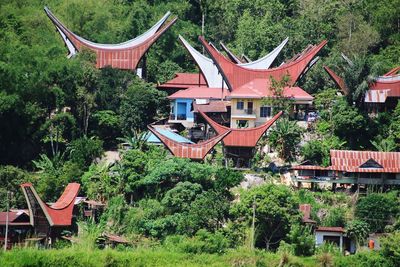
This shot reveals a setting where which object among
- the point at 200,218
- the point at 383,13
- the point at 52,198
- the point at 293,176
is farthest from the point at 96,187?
the point at 383,13

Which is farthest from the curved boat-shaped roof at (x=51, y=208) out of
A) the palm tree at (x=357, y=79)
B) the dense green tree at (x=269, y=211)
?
the palm tree at (x=357, y=79)

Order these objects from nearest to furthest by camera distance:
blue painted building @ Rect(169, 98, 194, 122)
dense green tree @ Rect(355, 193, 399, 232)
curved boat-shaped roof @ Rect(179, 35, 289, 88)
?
dense green tree @ Rect(355, 193, 399, 232), blue painted building @ Rect(169, 98, 194, 122), curved boat-shaped roof @ Rect(179, 35, 289, 88)

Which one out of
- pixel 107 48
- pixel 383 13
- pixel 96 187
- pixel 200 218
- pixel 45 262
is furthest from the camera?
pixel 383 13

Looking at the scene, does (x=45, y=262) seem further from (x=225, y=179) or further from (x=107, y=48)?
(x=107, y=48)

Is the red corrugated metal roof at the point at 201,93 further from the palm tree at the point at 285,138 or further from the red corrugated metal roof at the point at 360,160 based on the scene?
the red corrugated metal roof at the point at 360,160

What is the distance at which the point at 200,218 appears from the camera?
99.1 ft

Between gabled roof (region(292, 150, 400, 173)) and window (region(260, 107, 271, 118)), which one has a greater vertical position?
window (region(260, 107, 271, 118))

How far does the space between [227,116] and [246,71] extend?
5.62 feet

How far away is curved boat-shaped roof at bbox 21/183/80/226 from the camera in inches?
1175

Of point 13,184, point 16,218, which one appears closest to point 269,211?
point 16,218

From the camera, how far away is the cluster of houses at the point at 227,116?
30.3 m

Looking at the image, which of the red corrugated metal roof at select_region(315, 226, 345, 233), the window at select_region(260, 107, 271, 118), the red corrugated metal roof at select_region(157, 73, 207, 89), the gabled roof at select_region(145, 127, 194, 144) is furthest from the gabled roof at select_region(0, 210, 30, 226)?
the red corrugated metal roof at select_region(157, 73, 207, 89)

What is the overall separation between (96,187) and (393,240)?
338 inches

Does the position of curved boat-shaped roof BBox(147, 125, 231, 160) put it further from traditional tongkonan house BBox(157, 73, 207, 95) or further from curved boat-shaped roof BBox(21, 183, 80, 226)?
traditional tongkonan house BBox(157, 73, 207, 95)
